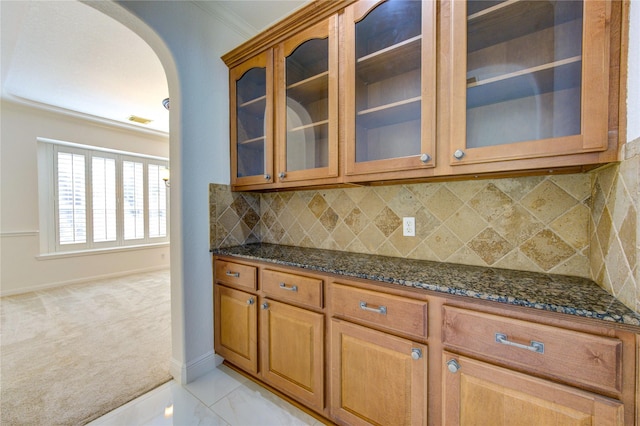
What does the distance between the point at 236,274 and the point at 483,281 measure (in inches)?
58.5

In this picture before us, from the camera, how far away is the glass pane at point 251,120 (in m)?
1.94

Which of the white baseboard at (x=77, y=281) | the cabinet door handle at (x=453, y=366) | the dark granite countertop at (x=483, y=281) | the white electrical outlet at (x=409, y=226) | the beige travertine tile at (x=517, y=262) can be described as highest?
the white electrical outlet at (x=409, y=226)

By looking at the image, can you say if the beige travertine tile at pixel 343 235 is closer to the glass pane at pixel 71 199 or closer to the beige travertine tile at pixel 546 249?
the beige travertine tile at pixel 546 249

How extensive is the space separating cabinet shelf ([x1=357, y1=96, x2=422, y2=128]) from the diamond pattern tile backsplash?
0.43 metres

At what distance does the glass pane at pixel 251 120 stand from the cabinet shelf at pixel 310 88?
0.85 feet

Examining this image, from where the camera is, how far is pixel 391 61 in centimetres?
141

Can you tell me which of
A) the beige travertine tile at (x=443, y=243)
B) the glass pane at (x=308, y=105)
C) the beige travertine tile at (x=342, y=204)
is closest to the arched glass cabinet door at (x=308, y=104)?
the glass pane at (x=308, y=105)

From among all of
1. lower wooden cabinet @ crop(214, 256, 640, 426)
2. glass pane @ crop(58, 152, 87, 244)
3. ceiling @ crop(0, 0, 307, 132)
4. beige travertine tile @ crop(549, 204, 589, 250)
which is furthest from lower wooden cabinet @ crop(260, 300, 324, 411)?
glass pane @ crop(58, 152, 87, 244)

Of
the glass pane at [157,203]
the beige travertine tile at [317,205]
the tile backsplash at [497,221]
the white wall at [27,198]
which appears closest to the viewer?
the tile backsplash at [497,221]

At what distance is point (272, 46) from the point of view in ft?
5.94

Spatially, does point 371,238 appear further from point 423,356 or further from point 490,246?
point 423,356

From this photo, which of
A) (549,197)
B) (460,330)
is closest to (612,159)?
(549,197)

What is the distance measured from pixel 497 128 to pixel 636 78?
0.39 metres

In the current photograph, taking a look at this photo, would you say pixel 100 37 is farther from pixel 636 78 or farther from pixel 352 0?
pixel 636 78
